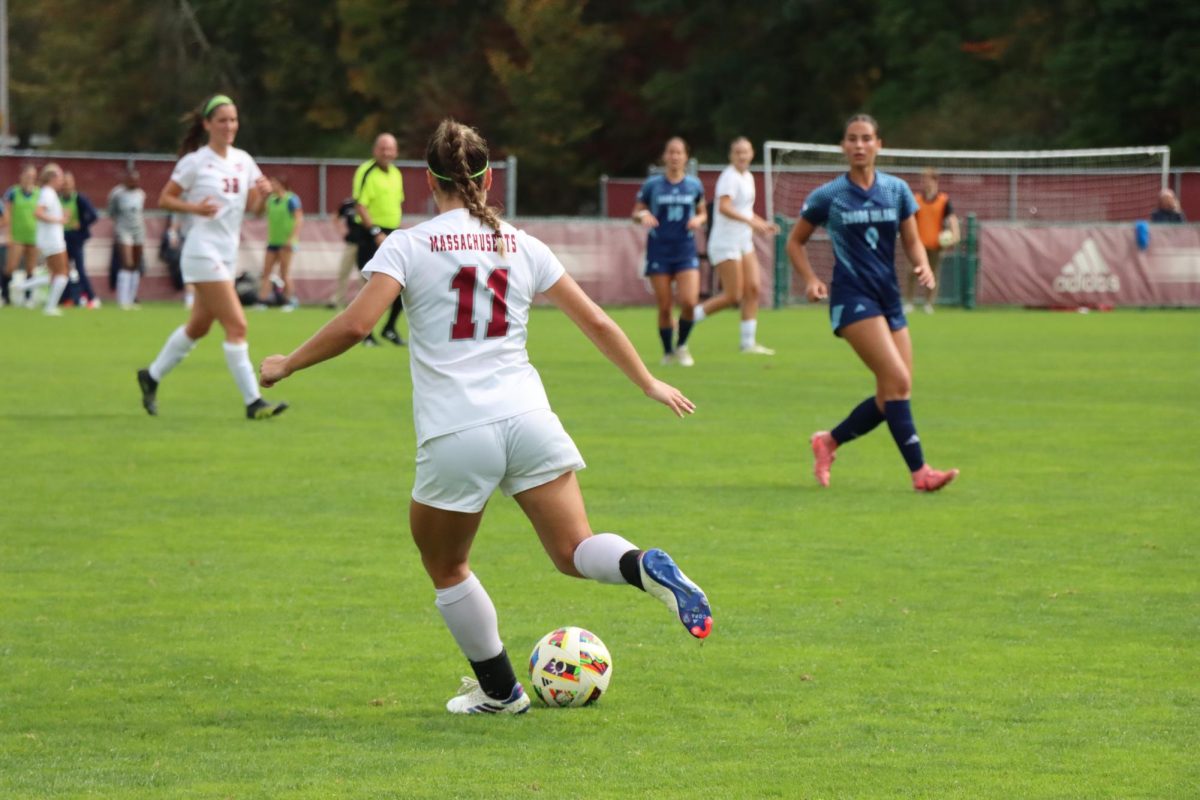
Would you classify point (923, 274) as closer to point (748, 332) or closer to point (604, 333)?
point (604, 333)

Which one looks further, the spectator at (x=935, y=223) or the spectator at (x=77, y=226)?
the spectator at (x=935, y=223)

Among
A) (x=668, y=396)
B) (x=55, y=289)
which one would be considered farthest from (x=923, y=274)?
(x=55, y=289)

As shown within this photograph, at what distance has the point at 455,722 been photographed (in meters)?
5.93

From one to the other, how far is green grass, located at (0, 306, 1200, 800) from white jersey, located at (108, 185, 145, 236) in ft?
51.3

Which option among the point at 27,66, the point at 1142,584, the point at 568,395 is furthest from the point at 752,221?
the point at 27,66

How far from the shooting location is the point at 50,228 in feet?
90.7

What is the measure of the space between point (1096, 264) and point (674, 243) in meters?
14.9

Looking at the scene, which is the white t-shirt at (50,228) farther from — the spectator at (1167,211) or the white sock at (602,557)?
the white sock at (602,557)

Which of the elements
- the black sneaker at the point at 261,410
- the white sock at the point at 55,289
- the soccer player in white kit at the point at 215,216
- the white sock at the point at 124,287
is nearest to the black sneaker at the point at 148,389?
the soccer player in white kit at the point at 215,216

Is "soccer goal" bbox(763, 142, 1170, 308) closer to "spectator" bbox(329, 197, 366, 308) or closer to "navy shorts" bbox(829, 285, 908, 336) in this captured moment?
"spectator" bbox(329, 197, 366, 308)

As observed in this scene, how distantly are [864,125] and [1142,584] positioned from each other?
3667mm

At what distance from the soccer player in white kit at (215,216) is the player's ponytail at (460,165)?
7763 millimetres

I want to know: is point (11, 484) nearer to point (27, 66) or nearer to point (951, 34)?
point (951, 34)

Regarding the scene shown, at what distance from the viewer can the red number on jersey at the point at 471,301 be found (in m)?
5.77
